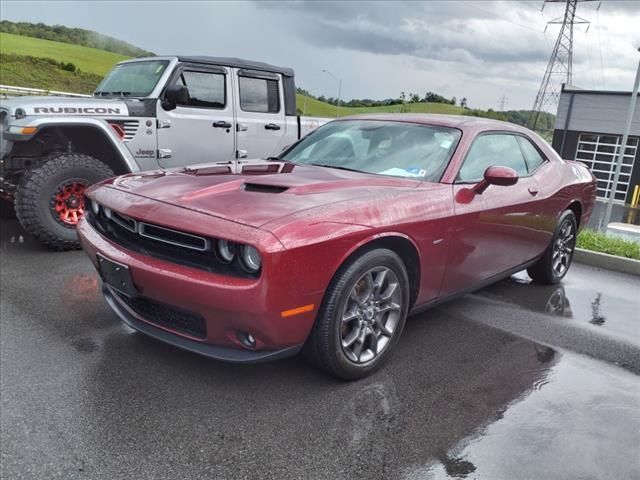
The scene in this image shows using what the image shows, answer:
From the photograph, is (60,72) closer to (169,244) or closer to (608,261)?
(608,261)

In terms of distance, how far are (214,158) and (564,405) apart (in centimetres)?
517

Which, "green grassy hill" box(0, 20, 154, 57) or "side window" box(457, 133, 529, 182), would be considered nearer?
"side window" box(457, 133, 529, 182)

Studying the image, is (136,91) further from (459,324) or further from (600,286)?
(600,286)

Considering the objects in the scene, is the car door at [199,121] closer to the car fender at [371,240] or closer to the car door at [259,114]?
the car door at [259,114]

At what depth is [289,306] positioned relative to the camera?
8.56ft

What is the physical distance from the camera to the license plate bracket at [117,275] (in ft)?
9.46

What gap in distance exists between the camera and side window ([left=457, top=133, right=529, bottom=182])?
12.7 feet

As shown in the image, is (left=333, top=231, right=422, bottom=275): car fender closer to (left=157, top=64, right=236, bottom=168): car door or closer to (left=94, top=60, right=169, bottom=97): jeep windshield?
(left=157, top=64, right=236, bottom=168): car door

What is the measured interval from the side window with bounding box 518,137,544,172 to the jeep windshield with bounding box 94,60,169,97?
4210 millimetres

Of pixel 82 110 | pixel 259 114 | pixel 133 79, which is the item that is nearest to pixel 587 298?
pixel 259 114

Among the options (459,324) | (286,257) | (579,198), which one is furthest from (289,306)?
(579,198)

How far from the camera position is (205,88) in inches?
269

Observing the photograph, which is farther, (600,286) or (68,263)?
(600,286)

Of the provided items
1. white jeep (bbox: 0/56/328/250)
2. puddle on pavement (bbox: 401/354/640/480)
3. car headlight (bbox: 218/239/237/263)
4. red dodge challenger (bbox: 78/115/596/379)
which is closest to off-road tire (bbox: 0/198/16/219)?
white jeep (bbox: 0/56/328/250)
